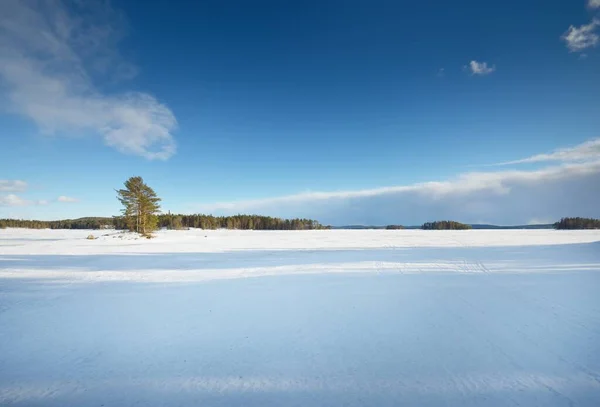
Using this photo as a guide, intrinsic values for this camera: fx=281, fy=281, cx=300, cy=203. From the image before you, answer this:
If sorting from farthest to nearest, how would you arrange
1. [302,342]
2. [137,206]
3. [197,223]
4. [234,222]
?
[234,222] < [197,223] < [137,206] < [302,342]

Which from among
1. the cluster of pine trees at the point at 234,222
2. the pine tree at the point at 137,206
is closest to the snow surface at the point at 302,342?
the pine tree at the point at 137,206

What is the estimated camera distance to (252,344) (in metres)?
5.05

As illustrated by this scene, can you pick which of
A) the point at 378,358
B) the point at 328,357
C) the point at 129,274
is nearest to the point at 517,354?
the point at 378,358

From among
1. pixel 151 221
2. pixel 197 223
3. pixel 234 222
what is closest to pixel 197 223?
pixel 197 223

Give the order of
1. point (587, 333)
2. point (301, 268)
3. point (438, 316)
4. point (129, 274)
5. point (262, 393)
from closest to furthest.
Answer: point (262, 393) < point (587, 333) < point (438, 316) < point (129, 274) < point (301, 268)

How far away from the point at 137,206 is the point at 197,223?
38665 mm

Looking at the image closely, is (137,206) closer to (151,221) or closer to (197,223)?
(151,221)

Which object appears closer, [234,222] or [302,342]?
[302,342]

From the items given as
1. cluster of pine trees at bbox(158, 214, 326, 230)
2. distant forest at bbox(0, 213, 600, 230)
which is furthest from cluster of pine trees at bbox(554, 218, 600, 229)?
cluster of pine trees at bbox(158, 214, 326, 230)

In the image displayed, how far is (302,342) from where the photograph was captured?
511 centimetres

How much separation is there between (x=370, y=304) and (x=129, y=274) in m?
9.75

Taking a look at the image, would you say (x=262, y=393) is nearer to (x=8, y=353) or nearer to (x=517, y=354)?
(x=517, y=354)

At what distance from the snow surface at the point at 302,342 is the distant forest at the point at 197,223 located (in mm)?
64531

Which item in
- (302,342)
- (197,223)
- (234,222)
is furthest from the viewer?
(234,222)
